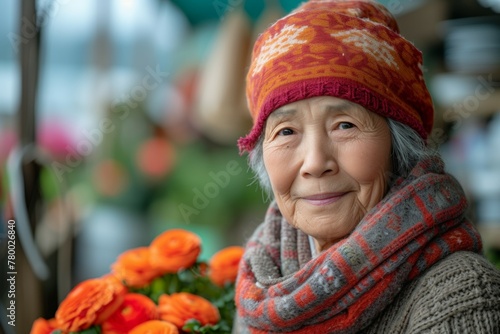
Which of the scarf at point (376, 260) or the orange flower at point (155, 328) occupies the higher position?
the scarf at point (376, 260)

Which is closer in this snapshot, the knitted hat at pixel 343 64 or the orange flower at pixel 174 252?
the knitted hat at pixel 343 64

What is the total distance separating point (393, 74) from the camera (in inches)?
51.6

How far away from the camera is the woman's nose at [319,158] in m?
1.30

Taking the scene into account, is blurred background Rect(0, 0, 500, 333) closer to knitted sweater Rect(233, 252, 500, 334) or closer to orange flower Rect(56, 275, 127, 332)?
orange flower Rect(56, 275, 127, 332)

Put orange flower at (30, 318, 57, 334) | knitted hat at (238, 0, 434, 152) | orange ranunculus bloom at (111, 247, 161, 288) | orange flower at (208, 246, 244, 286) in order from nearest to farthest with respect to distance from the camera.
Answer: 1. knitted hat at (238, 0, 434, 152)
2. orange flower at (30, 318, 57, 334)
3. orange ranunculus bloom at (111, 247, 161, 288)
4. orange flower at (208, 246, 244, 286)

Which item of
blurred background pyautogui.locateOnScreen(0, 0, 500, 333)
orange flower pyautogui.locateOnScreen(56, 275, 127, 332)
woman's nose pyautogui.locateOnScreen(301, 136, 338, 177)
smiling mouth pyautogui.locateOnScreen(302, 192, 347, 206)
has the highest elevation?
woman's nose pyautogui.locateOnScreen(301, 136, 338, 177)

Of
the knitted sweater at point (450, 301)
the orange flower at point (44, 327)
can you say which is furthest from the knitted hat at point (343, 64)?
the orange flower at point (44, 327)

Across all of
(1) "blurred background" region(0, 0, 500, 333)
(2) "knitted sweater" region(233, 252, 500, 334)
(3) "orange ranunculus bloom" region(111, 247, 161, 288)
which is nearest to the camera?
(2) "knitted sweater" region(233, 252, 500, 334)

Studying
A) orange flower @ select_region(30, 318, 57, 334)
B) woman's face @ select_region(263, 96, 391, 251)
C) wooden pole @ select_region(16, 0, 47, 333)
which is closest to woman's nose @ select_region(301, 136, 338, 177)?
woman's face @ select_region(263, 96, 391, 251)

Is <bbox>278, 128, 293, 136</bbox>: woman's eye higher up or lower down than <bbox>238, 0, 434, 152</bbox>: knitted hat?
lower down

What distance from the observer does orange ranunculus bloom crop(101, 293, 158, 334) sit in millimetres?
1490

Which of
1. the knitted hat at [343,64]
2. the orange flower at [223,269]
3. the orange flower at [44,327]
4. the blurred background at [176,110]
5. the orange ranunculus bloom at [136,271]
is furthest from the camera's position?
the blurred background at [176,110]

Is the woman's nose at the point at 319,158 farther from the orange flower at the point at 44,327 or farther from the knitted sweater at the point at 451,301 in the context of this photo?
the orange flower at the point at 44,327

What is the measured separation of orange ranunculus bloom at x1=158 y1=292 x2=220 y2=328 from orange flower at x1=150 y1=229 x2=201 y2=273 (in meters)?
0.09
